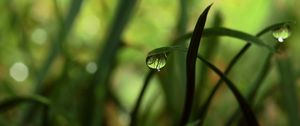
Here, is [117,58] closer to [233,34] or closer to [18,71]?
[18,71]

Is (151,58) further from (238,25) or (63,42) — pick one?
(238,25)

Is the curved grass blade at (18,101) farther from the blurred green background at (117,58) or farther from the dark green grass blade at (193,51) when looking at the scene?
the dark green grass blade at (193,51)

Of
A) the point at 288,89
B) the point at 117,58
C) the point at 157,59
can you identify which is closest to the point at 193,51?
the point at 157,59

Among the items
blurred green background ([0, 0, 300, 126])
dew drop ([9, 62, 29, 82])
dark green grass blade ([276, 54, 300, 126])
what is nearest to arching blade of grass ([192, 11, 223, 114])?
blurred green background ([0, 0, 300, 126])

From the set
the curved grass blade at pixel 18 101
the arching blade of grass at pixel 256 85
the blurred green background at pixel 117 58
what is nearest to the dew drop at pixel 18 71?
the blurred green background at pixel 117 58

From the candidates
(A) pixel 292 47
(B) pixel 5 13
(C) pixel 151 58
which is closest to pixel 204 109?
(C) pixel 151 58

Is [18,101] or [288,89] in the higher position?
[288,89]
